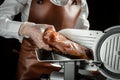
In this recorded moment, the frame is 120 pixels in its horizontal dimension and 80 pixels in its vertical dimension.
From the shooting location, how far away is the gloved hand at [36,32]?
906 millimetres

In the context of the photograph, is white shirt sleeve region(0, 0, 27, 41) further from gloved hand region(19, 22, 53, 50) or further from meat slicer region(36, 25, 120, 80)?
meat slicer region(36, 25, 120, 80)

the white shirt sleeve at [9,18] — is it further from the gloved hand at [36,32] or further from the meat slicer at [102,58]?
the meat slicer at [102,58]

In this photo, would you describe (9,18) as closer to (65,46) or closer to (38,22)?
(38,22)

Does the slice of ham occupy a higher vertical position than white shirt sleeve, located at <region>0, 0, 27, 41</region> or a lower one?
lower

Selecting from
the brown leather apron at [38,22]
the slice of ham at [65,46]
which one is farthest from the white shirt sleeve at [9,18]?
the slice of ham at [65,46]

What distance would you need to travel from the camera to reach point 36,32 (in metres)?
0.93

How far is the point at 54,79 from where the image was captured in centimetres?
81

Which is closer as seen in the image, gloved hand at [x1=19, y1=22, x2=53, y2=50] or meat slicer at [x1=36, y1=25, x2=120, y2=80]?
meat slicer at [x1=36, y1=25, x2=120, y2=80]

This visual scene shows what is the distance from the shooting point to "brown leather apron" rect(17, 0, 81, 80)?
121cm

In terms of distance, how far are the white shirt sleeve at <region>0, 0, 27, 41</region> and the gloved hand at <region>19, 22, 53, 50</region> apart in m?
0.08

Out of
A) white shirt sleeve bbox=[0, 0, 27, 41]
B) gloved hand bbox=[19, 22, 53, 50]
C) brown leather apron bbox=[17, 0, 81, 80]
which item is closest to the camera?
gloved hand bbox=[19, 22, 53, 50]

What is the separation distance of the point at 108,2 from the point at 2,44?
923 mm

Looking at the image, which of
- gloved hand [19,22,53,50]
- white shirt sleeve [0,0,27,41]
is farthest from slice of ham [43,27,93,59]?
white shirt sleeve [0,0,27,41]

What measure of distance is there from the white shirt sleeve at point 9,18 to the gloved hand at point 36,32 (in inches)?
3.0
